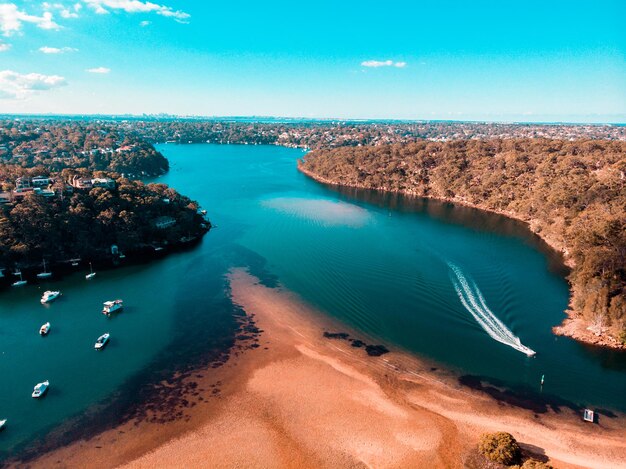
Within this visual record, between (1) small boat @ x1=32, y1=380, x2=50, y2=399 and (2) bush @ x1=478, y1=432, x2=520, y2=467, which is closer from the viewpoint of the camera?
(2) bush @ x1=478, y1=432, x2=520, y2=467

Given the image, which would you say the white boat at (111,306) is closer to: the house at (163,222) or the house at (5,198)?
the house at (163,222)

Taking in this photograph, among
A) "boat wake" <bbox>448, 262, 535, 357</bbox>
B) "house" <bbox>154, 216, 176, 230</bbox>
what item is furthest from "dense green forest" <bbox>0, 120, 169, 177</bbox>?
"boat wake" <bbox>448, 262, 535, 357</bbox>

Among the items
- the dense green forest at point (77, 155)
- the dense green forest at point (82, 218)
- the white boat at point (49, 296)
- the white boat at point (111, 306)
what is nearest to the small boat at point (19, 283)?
the dense green forest at point (82, 218)

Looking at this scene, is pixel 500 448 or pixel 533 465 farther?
pixel 500 448

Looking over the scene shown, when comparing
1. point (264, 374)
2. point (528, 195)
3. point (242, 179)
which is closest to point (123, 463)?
point (264, 374)

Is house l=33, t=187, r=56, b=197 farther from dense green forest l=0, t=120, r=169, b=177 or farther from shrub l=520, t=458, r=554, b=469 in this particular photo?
shrub l=520, t=458, r=554, b=469

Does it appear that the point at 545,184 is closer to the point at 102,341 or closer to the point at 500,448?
the point at 500,448

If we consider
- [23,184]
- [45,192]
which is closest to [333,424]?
[45,192]
